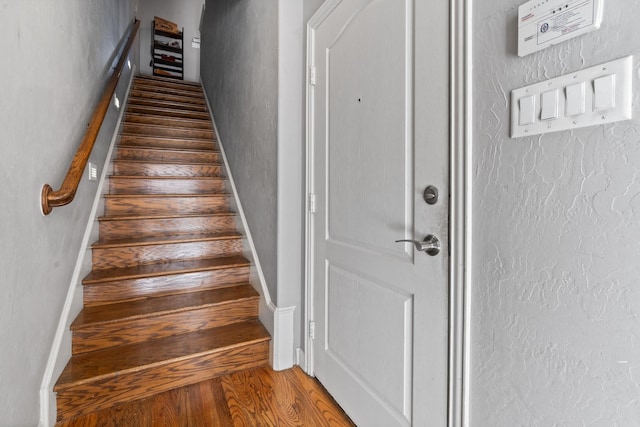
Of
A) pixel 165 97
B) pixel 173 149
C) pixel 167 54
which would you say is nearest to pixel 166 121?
pixel 173 149

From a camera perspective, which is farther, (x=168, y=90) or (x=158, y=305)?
(x=168, y=90)

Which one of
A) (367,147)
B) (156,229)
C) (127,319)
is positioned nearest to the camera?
(367,147)

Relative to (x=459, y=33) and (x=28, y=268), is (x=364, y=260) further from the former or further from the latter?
(x=28, y=268)

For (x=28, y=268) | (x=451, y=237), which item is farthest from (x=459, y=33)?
(x=28, y=268)

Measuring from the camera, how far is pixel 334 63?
1412 millimetres

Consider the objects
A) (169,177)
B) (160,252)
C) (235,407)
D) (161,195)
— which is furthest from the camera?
(169,177)

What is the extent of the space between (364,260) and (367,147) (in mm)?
444

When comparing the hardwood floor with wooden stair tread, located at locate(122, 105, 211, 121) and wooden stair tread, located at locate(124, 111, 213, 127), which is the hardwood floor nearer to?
wooden stair tread, located at locate(124, 111, 213, 127)

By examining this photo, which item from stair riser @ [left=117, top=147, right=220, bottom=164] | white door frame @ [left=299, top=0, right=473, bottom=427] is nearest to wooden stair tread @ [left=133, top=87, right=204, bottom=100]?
stair riser @ [left=117, top=147, right=220, bottom=164]

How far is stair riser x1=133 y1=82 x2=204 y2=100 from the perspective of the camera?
13.0 ft

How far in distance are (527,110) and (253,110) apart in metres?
1.80

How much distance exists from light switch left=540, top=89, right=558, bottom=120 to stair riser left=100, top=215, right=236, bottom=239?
225 centimetres

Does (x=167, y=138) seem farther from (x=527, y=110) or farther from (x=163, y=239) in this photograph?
(x=527, y=110)

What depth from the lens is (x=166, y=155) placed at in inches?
114
